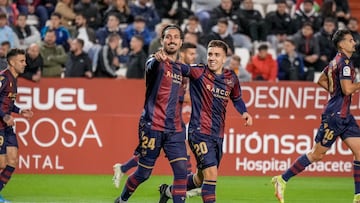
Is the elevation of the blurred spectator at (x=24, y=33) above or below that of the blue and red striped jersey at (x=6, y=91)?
above

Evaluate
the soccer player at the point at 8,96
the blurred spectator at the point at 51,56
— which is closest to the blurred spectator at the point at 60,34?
the blurred spectator at the point at 51,56

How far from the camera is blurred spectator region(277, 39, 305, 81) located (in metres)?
20.5

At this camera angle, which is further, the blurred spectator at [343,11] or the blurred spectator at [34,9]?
the blurred spectator at [343,11]

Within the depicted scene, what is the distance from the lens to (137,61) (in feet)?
62.5

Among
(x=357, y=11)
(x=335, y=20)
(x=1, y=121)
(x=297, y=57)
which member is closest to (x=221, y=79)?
(x=1, y=121)

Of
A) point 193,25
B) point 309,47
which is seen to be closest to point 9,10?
point 193,25

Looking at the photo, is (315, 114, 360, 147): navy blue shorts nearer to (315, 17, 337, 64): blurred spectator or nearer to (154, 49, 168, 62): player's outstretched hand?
(154, 49, 168, 62): player's outstretched hand

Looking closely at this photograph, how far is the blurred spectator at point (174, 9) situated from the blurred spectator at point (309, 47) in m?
2.60

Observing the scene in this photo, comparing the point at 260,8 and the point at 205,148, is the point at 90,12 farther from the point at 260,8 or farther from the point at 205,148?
the point at 205,148

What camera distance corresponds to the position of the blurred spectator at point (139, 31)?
2052 centimetres

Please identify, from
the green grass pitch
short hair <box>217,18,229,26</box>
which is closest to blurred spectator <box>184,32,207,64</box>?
short hair <box>217,18,229,26</box>

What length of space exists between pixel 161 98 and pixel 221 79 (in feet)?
2.47

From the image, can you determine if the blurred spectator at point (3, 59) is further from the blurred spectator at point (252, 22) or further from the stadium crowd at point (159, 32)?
the blurred spectator at point (252, 22)

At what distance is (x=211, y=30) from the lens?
2131cm
